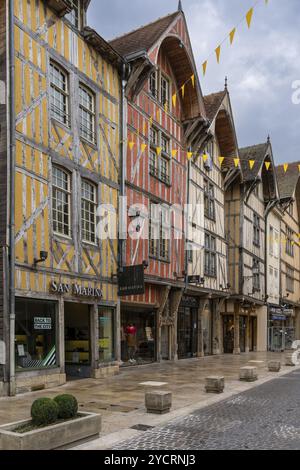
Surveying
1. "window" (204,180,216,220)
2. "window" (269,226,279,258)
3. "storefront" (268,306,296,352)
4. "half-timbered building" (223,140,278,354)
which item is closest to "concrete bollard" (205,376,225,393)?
"window" (204,180,216,220)

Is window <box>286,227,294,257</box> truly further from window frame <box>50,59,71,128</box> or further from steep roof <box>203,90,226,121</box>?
window frame <box>50,59,71,128</box>

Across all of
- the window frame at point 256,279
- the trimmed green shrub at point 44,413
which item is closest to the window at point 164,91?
the window frame at point 256,279

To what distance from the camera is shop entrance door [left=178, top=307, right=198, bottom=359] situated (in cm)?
2031

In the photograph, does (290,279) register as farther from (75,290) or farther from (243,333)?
(75,290)

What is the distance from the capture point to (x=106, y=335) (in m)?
14.0

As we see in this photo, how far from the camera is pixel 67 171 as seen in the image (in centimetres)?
1244

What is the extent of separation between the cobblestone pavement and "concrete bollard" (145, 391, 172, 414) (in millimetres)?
419

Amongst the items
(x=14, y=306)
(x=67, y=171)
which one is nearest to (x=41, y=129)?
(x=67, y=171)

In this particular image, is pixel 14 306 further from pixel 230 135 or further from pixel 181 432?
pixel 230 135

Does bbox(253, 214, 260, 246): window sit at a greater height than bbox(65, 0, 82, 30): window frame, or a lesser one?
lesser

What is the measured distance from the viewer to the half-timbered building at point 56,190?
34.1 feet

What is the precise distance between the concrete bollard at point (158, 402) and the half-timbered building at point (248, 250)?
17479mm
